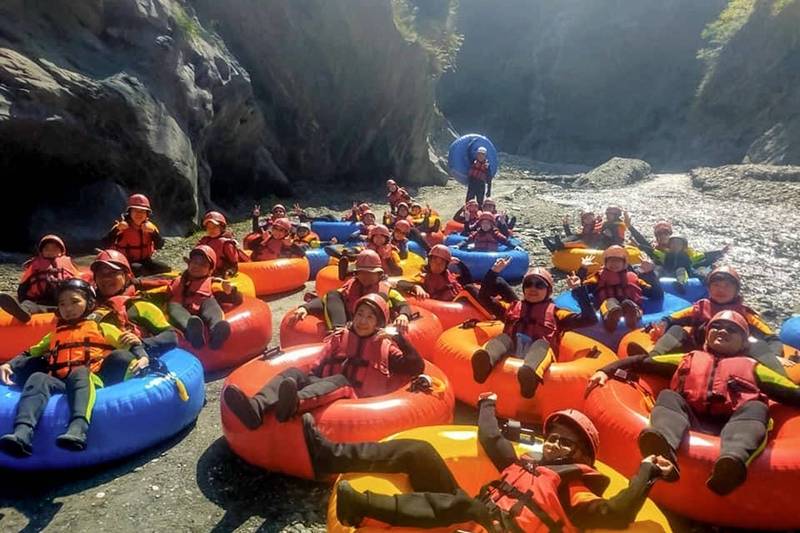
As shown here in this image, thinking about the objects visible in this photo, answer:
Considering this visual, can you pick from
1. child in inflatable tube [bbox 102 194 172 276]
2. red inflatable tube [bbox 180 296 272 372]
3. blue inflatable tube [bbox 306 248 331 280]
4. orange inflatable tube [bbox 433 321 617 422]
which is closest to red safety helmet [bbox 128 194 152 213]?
child in inflatable tube [bbox 102 194 172 276]

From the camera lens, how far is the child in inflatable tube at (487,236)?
10.6 meters

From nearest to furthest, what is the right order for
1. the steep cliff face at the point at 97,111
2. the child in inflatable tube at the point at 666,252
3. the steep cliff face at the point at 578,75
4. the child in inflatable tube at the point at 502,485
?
1. the child in inflatable tube at the point at 502,485
2. the child in inflatable tube at the point at 666,252
3. the steep cliff face at the point at 97,111
4. the steep cliff face at the point at 578,75

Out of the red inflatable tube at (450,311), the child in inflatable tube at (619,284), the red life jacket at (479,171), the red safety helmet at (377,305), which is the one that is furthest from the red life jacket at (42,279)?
the red life jacket at (479,171)

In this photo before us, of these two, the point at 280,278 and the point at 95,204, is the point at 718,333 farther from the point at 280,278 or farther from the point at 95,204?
the point at 95,204

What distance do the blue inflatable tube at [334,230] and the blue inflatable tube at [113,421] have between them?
8.32 m

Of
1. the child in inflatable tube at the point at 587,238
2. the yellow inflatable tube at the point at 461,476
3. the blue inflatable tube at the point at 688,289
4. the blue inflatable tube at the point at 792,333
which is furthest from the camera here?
the child in inflatable tube at the point at 587,238

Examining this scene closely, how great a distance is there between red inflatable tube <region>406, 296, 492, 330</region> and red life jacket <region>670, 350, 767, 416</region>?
266cm

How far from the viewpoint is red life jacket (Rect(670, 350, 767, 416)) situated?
14.0ft

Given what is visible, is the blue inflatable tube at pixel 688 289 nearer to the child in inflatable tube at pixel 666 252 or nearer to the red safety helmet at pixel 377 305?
the child in inflatable tube at pixel 666 252

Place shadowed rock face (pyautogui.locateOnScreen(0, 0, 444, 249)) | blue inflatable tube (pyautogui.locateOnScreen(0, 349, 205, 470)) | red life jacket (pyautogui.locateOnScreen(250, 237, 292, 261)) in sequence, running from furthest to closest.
A: shadowed rock face (pyautogui.locateOnScreen(0, 0, 444, 249)) → red life jacket (pyautogui.locateOnScreen(250, 237, 292, 261)) → blue inflatable tube (pyautogui.locateOnScreen(0, 349, 205, 470))

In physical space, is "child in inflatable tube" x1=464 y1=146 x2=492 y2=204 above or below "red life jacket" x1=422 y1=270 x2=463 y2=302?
above

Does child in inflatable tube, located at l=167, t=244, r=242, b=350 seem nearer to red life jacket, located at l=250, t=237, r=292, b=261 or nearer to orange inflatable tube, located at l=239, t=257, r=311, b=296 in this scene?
orange inflatable tube, located at l=239, t=257, r=311, b=296

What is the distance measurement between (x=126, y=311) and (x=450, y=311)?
344cm

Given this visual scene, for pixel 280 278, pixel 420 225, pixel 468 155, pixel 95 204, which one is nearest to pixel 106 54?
pixel 95 204
